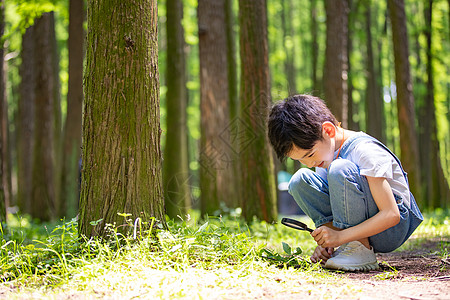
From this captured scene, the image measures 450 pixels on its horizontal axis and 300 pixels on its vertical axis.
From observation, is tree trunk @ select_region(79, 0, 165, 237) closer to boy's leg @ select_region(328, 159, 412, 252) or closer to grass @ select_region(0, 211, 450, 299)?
grass @ select_region(0, 211, 450, 299)

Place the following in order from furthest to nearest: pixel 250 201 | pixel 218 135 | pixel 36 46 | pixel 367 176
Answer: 1. pixel 36 46
2. pixel 218 135
3. pixel 250 201
4. pixel 367 176

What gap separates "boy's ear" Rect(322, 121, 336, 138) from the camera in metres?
2.93

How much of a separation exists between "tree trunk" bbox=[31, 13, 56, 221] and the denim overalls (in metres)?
8.00

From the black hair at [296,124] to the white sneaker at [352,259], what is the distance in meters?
0.72

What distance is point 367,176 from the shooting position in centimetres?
271

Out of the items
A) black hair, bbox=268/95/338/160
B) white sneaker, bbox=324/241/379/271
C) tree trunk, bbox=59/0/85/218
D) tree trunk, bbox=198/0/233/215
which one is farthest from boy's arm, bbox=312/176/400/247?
tree trunk, bbox=59/0/85/218

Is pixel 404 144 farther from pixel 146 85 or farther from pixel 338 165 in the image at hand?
pixel 146 85

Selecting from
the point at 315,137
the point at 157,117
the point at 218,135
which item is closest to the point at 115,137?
the point at 157,117

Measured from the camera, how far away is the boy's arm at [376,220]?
2.68 metres

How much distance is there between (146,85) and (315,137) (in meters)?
1.18

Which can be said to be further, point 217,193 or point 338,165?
point 217,193

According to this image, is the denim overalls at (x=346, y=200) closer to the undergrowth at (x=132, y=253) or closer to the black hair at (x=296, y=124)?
the black hair at (x=296, y=124)

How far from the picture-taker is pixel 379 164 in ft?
8.82

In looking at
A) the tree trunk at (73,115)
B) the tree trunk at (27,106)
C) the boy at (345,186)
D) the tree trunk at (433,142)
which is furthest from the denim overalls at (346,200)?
the tree trunk at (27,106)
